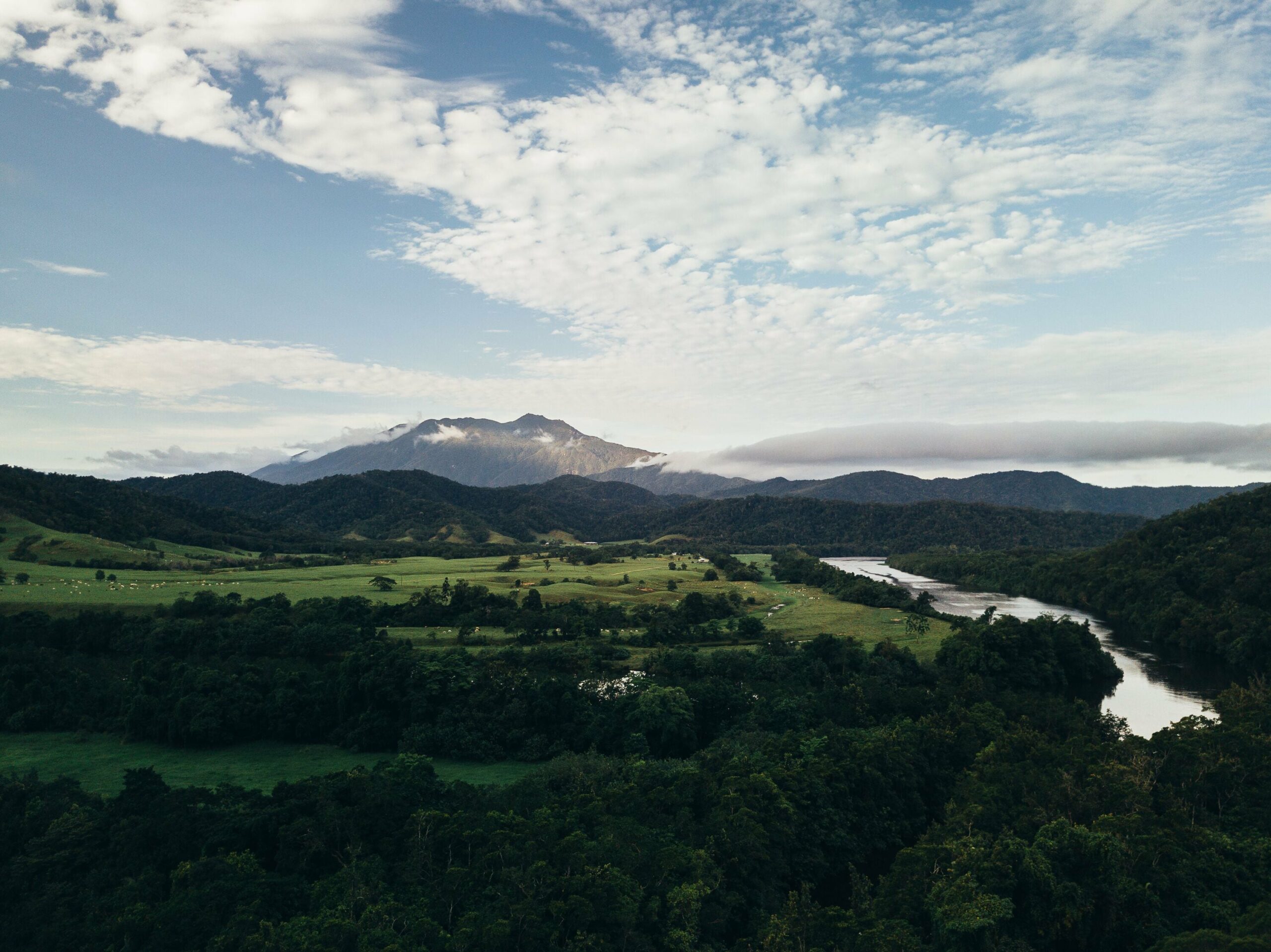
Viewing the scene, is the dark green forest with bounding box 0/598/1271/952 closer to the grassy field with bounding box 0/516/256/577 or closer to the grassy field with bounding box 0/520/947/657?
the grassy field with bounding box 0/520/947/657

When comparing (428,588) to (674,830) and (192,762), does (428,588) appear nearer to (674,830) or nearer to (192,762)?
(192,762)

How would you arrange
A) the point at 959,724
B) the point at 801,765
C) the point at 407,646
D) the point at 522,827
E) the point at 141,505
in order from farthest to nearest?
the point at 141,505, the point at 407,646, the point at 959,724, the point at 801,765, the point at 522,827

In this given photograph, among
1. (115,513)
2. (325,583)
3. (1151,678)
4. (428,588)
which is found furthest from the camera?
(115,513)

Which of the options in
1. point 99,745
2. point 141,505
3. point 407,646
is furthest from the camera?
point 141,505

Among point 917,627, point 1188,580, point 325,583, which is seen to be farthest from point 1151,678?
point 325,583

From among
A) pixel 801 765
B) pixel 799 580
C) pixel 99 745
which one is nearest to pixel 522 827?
pixel 801 765

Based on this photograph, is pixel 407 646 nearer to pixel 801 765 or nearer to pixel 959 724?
pixel 801 765
